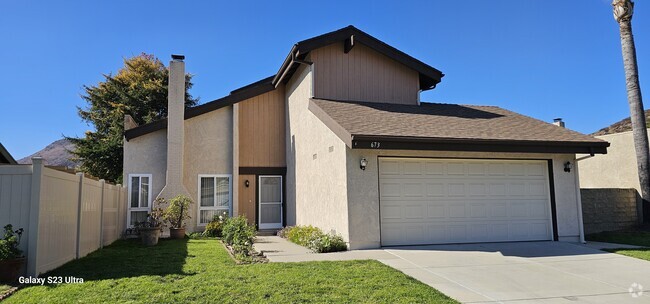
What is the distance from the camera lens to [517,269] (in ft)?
25.8

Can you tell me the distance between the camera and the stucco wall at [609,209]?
1370cm

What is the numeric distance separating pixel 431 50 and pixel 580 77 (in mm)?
7127

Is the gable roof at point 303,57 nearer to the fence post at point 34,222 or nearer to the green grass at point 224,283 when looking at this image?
the green grass at point 224,283

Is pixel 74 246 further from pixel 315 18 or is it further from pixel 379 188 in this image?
pixel 315 18

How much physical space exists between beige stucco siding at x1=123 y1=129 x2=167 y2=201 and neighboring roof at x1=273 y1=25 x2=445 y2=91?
529 cm

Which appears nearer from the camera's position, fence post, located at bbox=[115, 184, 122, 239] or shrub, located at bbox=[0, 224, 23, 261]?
shrub, located at bbox=[0, 224, 23, 261]

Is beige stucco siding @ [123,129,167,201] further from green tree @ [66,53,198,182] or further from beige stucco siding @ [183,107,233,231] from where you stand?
green tree @ [66,53,198,182]

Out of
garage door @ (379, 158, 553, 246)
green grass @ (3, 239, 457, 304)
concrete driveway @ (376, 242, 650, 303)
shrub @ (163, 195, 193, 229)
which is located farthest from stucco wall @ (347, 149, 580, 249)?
shrub @ (163, 195, 193, 229)

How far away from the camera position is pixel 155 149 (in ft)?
50.8

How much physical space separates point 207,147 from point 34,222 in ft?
29.5

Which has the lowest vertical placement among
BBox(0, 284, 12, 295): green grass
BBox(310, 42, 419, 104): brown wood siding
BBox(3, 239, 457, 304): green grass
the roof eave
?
BBox(3, 239, 457, 304): green grass

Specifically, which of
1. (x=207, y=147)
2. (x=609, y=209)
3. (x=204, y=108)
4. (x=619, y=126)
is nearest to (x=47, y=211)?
(x=207, y=147)

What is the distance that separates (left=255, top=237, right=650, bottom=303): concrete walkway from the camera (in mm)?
6137

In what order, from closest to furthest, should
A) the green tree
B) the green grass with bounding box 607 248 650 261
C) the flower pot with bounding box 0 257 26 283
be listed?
the flower pot with bounding box 0 257 26 283
the green grass with bounding box 607 248 650 261
the green tree
